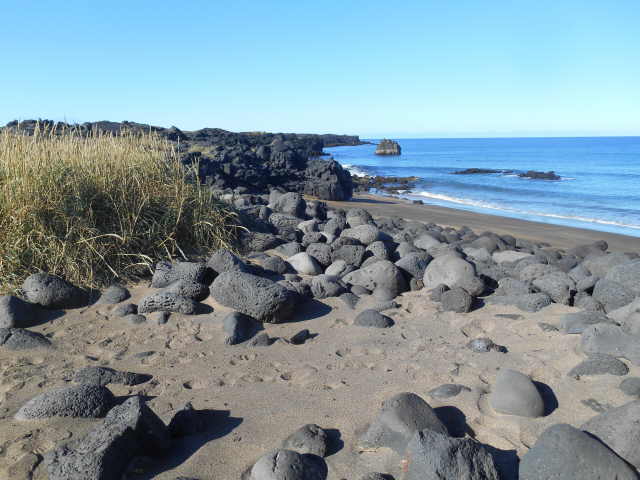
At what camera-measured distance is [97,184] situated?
5250 millimetres

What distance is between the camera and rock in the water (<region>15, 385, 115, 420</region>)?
284 cm

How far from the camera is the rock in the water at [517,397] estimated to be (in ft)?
9.43

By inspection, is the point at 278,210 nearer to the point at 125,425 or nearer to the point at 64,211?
the point at 64,211

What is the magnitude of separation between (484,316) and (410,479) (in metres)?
2.31

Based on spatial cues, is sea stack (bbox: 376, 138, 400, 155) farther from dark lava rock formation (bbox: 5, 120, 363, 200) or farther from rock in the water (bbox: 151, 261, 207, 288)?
rock in the water (bbox: 151, 261, 207, 288)

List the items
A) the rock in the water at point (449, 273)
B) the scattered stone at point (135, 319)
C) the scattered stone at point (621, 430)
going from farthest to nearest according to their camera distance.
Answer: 1. the rock in the water at point (449, 273)
2. the scattered stone at point (135, 319)
3. the scattered stone at point (621, 430)

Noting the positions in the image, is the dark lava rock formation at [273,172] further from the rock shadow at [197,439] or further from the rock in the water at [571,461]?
the rock in the water at [571,461]

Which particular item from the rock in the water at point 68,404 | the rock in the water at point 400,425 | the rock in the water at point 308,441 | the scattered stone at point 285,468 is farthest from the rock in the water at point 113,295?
the rock in the water at point 400,425

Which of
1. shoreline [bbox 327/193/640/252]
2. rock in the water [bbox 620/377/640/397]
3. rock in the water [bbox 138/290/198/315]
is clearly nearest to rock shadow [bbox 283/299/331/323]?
rock in the water [bbox 138/290/198/315]

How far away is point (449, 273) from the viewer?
16.7ft

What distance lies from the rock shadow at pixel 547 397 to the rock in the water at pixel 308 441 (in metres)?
1.27

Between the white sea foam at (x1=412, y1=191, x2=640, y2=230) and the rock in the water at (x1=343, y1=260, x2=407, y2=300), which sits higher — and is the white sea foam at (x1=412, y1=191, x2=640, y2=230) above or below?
below

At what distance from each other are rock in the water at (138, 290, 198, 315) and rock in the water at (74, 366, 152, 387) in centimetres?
98

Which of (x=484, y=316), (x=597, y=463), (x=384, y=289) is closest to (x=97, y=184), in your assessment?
(x=384, y=289)
